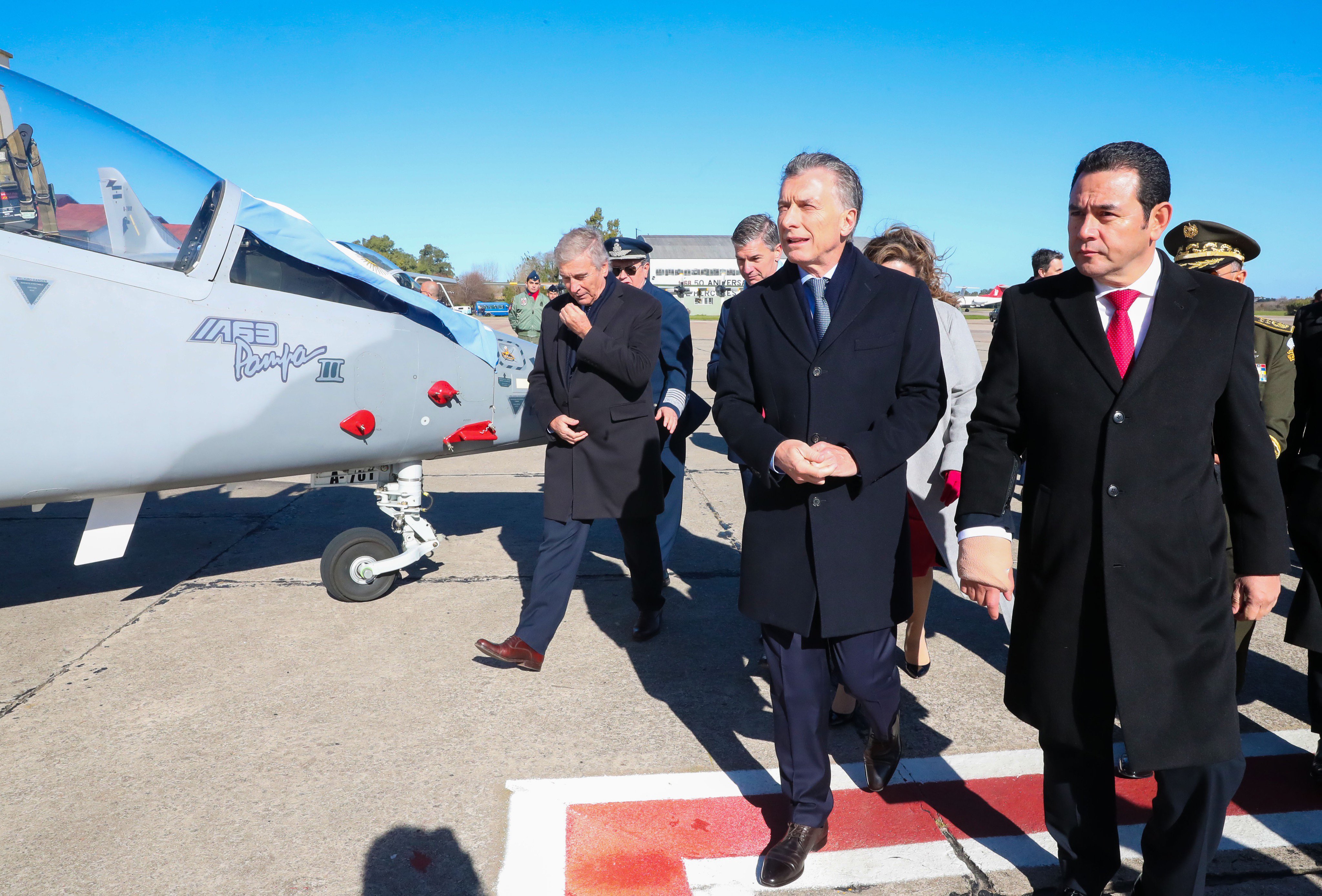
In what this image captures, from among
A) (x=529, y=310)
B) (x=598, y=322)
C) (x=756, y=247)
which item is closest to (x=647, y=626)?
(x=598, y=322)

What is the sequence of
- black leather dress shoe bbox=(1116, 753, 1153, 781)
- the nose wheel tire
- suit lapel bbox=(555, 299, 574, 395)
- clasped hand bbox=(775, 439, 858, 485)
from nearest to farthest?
clasped hand bbox=(775, 439, 858, 485), black leather dress shoe bbox=(1116, 753, 1153, 781), suit lapel bbox=(555, 299, 574, 395), the nose wheel tire

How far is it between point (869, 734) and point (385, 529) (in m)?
4.64

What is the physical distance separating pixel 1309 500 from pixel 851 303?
1903 millimetres

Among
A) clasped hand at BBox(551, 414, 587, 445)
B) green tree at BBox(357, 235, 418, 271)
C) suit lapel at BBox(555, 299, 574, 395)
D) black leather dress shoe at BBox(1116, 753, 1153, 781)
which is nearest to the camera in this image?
black leather dress shoe at BBox(1116, 753, 1153, 781)

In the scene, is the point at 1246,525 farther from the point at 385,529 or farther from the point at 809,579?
the point at 385,529

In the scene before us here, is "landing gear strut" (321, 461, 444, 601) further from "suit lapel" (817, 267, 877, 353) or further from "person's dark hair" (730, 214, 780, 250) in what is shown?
"suit lapel" (817, 267, 877, 353)

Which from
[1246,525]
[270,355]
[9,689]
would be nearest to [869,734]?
[1246,525]

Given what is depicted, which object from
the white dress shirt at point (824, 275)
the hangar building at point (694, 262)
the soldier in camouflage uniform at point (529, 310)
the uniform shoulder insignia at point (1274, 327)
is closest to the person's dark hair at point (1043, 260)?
the uniform shoulder insignia at point (1274, 327)

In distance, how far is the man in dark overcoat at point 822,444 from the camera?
2418 millimetres

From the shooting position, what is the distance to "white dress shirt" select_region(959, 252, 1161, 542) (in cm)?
199

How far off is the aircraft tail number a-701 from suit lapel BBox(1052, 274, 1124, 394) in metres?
3.29

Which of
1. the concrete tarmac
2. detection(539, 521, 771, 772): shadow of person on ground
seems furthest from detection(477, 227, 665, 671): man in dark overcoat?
detection(539, 521, 771, 772): shadow of person on ground

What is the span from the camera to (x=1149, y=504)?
192 cm

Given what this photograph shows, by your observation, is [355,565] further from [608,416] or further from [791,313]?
[791,313]
